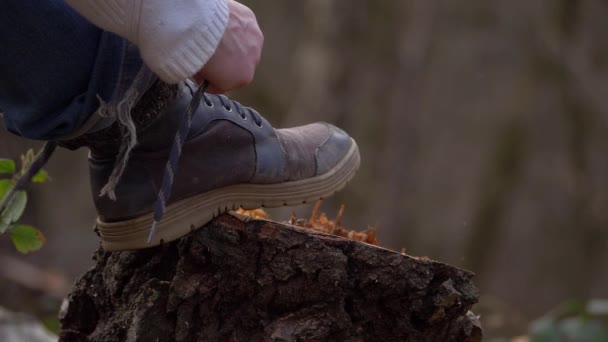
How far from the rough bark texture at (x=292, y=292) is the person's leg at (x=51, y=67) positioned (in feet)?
1.34

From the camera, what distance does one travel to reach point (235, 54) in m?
1.56

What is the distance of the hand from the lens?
1.55 meters

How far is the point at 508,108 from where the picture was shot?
801 centimetres

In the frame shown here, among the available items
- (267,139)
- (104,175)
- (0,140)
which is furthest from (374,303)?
(0,140)

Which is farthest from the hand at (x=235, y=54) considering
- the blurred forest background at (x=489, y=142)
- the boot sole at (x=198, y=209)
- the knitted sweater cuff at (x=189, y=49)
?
the blurred forest background at (x=489, y=142)

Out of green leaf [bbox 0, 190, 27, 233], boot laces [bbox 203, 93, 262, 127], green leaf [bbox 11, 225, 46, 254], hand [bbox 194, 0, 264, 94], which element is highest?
hand [bbox 194, 0, 264, 94]

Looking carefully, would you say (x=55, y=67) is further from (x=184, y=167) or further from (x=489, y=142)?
(x=489, y=142)

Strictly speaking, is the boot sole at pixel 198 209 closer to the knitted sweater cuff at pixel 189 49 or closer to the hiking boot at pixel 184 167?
the hiking boot at pixel 184 167

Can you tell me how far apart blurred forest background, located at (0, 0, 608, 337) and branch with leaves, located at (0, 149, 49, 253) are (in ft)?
18.7

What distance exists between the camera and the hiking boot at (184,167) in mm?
1737

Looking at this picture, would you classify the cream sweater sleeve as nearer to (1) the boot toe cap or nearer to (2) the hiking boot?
(2) the hiking boot

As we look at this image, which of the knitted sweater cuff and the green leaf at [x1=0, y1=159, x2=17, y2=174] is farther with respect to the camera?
the green leaf at [x1=0, y1=159, x2=17, y2=174]

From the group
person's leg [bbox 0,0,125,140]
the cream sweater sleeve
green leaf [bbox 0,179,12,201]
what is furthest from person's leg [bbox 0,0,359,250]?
green leaf [bbox 0,179,12,201]

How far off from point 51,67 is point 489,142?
691cm
